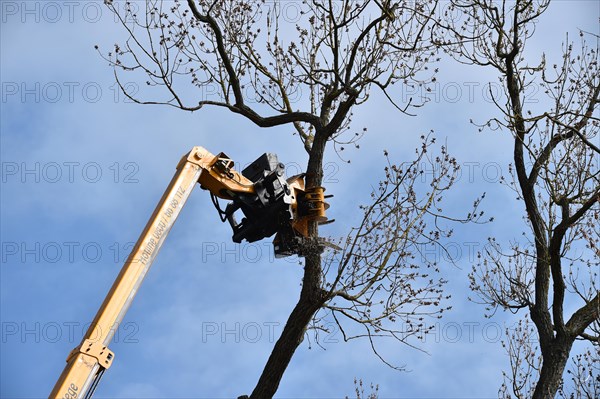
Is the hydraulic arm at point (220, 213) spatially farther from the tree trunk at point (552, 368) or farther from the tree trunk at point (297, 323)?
the tree trunk at point (552, 368)

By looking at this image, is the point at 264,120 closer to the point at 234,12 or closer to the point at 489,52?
the point at 234,12

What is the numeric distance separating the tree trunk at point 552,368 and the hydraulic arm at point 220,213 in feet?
10.5

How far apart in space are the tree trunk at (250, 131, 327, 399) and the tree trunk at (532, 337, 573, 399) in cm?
279

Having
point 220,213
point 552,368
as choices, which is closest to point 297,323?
point 220,213

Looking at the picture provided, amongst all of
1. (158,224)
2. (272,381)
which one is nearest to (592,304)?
(272,381)

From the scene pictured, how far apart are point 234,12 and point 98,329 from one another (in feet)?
15.7

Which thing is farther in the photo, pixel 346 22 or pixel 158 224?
pixel 346 22

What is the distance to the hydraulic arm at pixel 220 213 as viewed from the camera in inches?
215

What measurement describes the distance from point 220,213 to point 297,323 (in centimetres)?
138

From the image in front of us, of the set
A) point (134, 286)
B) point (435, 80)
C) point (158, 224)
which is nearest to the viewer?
point (134, 286)

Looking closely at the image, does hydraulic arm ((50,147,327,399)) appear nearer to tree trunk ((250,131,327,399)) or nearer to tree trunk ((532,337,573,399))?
tree trunk ((250,131,327,399))

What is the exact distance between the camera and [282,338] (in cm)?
787

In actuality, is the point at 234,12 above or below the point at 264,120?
above

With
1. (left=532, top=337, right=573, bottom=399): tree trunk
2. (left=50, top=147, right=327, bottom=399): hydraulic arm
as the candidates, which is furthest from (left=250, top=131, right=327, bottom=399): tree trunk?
(left=532, top=337, right=573, bottom=399): tree trunk
